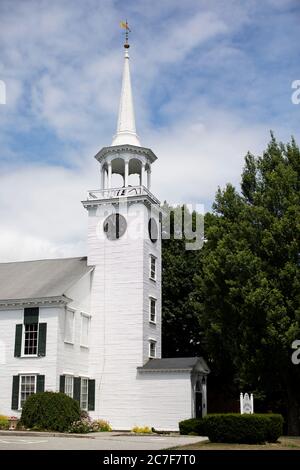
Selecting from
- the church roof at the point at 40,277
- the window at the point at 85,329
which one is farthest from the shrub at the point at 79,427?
the church roof at the point at 40,277

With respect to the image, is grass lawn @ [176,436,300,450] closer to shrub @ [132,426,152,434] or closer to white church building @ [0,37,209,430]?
shrub @ [132,426,152,434]

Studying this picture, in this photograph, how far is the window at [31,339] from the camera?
32594 millimetres

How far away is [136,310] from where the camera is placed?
35.1m

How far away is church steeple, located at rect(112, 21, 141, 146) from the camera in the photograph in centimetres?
3809

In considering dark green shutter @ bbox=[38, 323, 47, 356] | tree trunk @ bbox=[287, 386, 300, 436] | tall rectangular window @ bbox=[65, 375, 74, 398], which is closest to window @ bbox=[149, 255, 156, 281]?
dark green shutter @ bbox=[38, 323, 47, 356]

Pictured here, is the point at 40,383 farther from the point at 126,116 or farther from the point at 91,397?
the point at 126,116

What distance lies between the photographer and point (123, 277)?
35.8 metres

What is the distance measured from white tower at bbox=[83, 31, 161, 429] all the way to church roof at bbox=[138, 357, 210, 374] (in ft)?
1.81

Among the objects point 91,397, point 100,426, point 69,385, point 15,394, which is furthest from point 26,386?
point 100,426

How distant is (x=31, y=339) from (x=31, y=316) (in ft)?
3.94

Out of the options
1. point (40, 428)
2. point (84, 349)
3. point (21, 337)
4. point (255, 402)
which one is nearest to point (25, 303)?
point (21, 337)

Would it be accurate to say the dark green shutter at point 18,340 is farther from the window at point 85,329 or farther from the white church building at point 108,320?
the window at point 85,329

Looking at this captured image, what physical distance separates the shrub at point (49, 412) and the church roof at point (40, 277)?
5.49 meters

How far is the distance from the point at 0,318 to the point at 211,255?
1192cm
